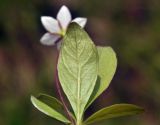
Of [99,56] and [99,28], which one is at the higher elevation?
[99,56]

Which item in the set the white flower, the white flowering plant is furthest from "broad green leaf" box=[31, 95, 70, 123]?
the white flower

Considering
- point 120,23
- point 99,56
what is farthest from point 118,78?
point 99,56

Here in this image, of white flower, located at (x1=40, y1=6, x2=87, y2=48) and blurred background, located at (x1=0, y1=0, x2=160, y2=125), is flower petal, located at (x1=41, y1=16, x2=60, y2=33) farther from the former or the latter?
blurred background, located at (x1=0, y1=0, x2=160, y2=125)

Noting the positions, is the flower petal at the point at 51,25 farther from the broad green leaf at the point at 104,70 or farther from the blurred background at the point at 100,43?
the blurred background at the point at 100,43

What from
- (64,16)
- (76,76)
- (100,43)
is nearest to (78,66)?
(76,76)

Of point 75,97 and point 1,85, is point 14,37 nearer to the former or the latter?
point 1,85

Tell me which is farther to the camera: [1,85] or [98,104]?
[98,104]
